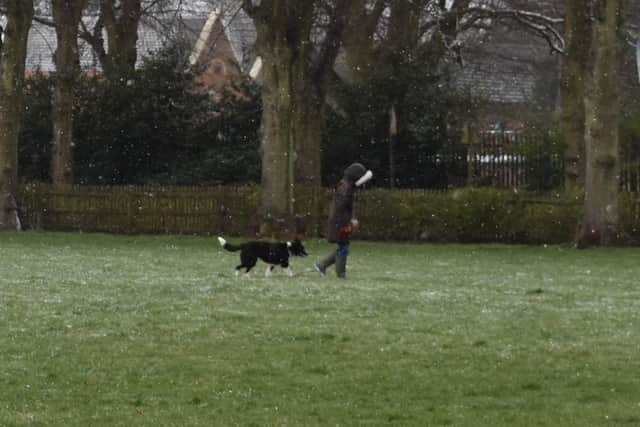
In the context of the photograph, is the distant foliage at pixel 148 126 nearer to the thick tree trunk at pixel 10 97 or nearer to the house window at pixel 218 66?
the thick tree trunk at pixel 10 97

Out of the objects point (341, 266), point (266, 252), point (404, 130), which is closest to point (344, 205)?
point (341, 266)

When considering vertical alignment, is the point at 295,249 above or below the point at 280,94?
below

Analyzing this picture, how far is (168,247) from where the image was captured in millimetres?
31109

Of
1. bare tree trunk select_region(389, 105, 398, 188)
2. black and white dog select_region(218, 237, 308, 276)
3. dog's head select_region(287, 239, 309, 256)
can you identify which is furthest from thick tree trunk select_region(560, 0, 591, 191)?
black and white dog select_region(218, 237, 308, 276)

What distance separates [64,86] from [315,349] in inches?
1009

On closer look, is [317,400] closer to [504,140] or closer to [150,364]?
[150,364]

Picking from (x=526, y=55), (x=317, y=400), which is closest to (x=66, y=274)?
(x=317, y=400)

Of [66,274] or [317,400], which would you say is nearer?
[317,400]

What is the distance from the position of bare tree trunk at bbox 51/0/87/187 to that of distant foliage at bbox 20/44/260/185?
8.17 ft

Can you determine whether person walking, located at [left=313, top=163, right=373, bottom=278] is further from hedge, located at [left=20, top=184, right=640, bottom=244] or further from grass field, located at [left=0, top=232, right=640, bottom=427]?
hedge, located at [left=20, top=184, right=640, bottom=244]

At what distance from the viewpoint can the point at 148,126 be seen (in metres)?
41.0

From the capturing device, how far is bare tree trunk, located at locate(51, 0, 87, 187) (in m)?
37.9

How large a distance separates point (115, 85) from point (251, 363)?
29483 mm

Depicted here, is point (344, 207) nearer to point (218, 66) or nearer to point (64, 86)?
point (64, 86)
